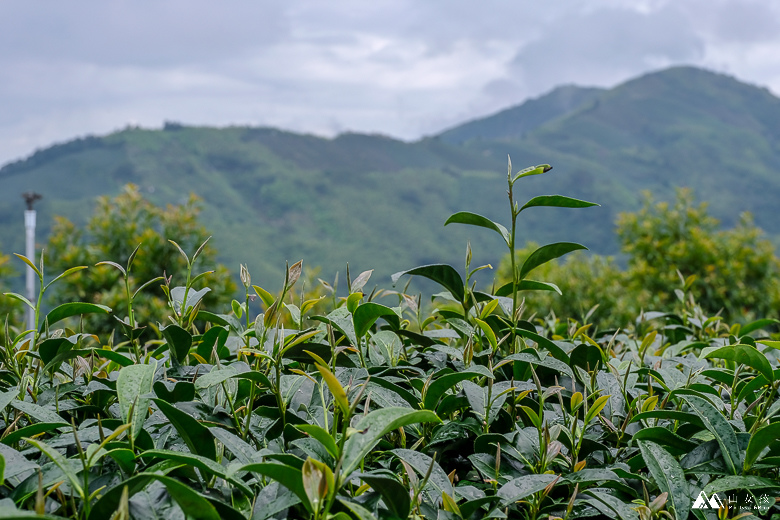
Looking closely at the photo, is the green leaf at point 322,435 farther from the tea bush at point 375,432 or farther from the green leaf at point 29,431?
the green leaf at point 29,431

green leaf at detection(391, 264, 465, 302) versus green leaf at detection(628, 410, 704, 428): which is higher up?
green leaf at detection(391, 264, 465, 302)

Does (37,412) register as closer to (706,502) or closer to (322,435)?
(322,435)

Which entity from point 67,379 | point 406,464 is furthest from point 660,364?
point 67,379

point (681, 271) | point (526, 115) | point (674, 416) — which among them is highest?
point (526, 115)

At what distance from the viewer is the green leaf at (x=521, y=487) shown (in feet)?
2.47

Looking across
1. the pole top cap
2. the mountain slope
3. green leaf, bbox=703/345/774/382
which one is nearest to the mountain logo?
green leaf, bbox=703/345/774/382

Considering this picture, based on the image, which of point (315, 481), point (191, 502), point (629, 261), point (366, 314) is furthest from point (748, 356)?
point (629, 261)

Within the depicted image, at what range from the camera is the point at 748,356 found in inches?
37.1

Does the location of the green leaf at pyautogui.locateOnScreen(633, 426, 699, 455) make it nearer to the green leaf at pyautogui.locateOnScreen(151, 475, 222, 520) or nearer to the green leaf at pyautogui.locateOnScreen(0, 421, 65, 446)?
the green leaf at pyautogui.locateOnScreen(151, 475, 222, 520)

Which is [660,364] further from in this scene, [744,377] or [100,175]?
[100,175]

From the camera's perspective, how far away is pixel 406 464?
2.49 ft

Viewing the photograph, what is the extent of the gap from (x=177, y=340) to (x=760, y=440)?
2.99 feet

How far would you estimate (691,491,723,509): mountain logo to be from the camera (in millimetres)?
836

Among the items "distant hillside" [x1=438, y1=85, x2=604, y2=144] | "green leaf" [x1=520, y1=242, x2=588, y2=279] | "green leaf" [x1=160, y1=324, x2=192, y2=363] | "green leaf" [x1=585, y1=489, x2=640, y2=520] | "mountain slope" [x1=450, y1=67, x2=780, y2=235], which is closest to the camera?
"green leaf" [x1=585, y1=489, x2=640, y2=520]
